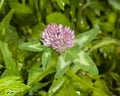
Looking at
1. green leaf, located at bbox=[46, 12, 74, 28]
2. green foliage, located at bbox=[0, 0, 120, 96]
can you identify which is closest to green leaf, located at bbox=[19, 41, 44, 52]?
green foliage, located at bbox=[0, 0, 120, 96]

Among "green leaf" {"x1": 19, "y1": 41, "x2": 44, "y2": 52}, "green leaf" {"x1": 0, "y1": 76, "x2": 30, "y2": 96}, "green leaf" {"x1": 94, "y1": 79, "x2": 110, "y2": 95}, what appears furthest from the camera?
"green leaf" {"x1": 94, "y1": 79, "x2": 110, "y2": 95}

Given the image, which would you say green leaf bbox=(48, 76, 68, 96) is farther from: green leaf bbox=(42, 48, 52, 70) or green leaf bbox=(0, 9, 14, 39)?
green leaf bbox=(0, 9, 14, 39)

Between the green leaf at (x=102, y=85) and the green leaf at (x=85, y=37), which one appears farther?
the green leaf at (x=102, y=85)

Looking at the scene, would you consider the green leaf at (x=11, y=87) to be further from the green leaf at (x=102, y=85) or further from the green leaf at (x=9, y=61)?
the green leaf at (x=102, y=85)

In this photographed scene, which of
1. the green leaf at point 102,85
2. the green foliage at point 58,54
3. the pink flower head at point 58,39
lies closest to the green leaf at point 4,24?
the green foliage at point 58,54

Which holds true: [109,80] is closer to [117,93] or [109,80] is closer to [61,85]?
[117,93]

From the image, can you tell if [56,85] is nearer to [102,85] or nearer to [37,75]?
[37,75]
